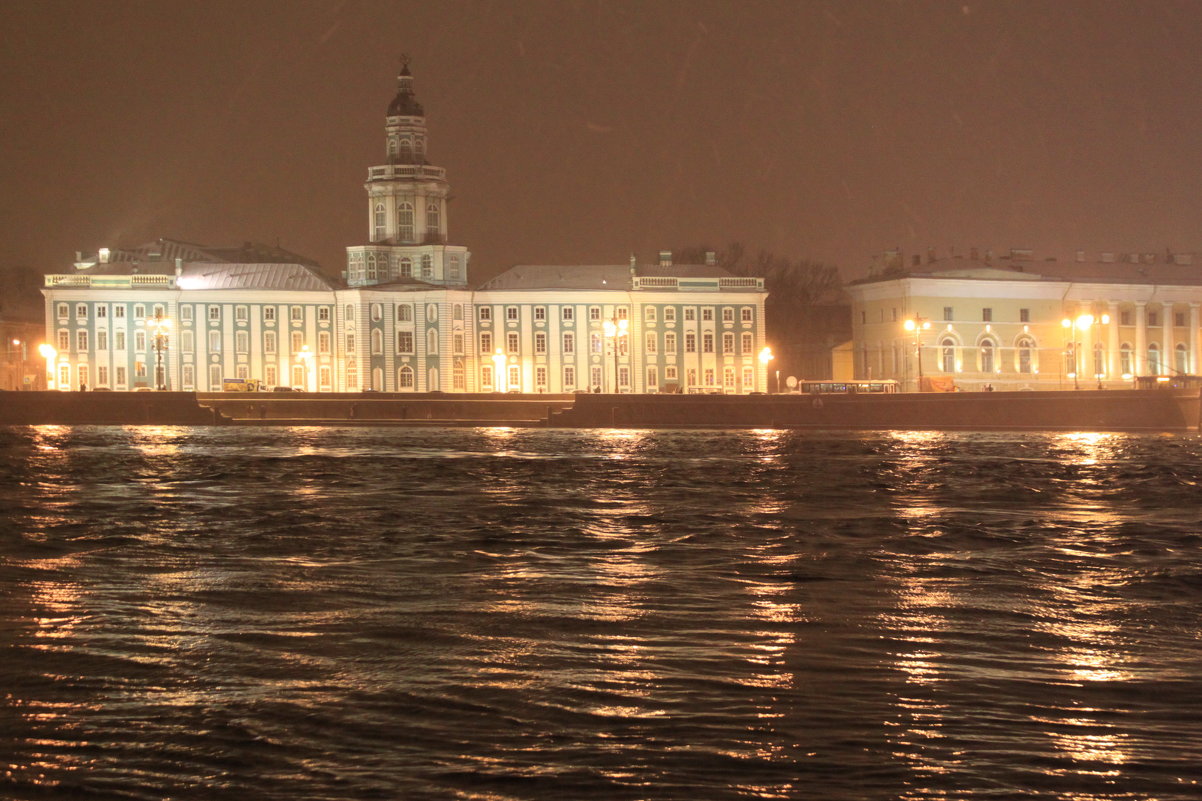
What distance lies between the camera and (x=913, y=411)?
59.7 meters

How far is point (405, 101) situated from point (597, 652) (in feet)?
277

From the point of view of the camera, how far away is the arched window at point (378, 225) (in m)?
89.1

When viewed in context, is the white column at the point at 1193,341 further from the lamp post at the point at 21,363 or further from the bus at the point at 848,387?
the lamp post at the point at 21,363

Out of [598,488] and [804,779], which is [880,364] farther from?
[804,779]

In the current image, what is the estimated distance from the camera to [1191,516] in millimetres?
21203

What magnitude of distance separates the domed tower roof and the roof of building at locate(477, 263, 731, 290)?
11703 mm

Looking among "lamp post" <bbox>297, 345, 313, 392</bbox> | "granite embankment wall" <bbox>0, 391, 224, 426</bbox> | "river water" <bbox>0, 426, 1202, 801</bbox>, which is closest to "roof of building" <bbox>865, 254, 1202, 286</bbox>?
"lamp post" <bbox>297, 345, 313, 392</bbox>

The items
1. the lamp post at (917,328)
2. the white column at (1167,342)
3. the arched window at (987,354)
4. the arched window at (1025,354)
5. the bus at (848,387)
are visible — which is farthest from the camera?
the white column at (1167,342)

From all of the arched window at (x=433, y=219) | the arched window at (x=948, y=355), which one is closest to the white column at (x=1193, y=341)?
the arched window at (x=948, y=355)

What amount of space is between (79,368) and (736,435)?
4399cm

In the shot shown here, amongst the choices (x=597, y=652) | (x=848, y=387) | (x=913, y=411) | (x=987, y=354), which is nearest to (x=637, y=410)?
(x=848, y=387)

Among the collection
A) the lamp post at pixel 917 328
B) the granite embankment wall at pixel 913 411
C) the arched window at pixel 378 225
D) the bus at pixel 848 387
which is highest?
the arched window at pixel 378 225

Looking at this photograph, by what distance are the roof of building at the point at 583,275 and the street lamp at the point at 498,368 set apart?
4068 millimetres

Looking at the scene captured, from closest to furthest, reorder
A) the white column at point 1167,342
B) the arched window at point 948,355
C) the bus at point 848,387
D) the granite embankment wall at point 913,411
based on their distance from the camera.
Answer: the granite embankment wall at point 913,411 → the bus at point 848,387 → the arched window at point 948,355 → the white column at point 1167,342
